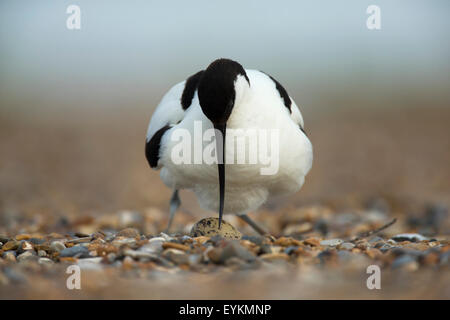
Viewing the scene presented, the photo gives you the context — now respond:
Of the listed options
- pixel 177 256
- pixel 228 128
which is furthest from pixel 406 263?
pixel 228 128

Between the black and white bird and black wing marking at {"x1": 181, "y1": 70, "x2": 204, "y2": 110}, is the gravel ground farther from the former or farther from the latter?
black wing marking at {"x1": 181, "y1": 70, "x2": 204, "y2": 110}

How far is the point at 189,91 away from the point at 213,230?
1.23 m

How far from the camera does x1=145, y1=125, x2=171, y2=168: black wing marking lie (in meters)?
4.93

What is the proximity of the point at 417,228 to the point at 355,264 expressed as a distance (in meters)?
4.01

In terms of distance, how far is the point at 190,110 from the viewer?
4609 mm

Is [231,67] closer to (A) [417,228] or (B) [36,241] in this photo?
(B) [36,241]

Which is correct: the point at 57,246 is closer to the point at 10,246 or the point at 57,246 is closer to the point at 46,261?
the point at 46,261

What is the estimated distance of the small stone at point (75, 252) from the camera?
372cm

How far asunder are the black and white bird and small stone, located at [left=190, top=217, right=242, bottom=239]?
Answer: 116 mm

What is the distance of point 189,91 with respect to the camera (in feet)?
15.8

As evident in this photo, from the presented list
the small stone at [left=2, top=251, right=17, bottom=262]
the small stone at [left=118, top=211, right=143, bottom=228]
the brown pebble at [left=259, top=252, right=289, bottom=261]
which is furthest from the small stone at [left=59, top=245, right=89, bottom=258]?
the small stone at [left=118, top=211, right=143, bottom=228]

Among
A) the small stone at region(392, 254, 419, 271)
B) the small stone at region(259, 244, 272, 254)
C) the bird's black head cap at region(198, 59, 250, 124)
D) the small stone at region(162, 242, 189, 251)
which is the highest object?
the bird's black head cap at region(198, 59, 250, 124)

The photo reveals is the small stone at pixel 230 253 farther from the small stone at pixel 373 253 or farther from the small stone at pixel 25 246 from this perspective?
the small stone at pixel 25 246
